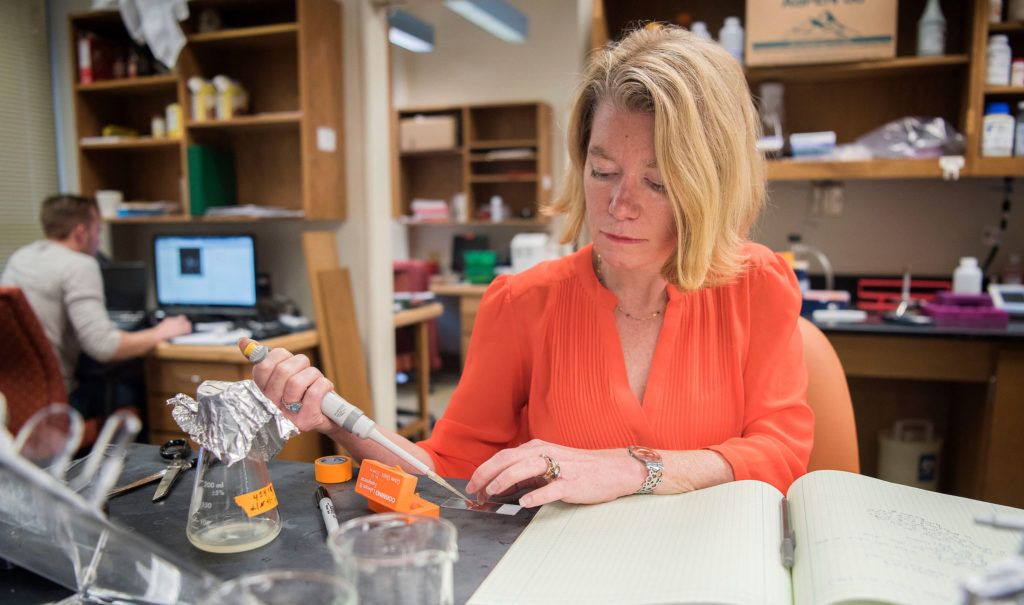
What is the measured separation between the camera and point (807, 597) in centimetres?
59

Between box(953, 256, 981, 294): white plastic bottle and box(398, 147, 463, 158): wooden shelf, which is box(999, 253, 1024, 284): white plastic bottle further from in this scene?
box(398, 147, 463, 158): wooden shelf

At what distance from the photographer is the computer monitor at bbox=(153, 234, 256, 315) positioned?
299cm

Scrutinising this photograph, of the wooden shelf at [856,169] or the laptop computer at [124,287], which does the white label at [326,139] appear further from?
the wooden shelf at [856,169]

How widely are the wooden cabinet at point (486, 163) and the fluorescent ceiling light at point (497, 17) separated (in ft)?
1.94

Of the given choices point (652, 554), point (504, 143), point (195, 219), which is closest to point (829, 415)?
point (652, 554)

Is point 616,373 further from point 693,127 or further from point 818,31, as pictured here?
point 818,31

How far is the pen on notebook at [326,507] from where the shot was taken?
29.6 inches

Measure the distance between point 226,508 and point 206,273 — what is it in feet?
8.57

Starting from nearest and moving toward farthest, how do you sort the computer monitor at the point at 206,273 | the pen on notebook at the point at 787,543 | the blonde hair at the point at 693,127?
the pen on notebook at the point at 787,543 → the blonde hair at the point at 693,127 → the computer monitor at the point at 206,273

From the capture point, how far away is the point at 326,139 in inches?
115

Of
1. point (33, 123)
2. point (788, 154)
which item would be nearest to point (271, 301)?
point (33, 123)

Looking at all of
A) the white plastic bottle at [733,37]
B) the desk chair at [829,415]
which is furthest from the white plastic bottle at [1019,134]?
the desk chair at [829,415]

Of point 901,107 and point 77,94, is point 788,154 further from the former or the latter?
point 77,94

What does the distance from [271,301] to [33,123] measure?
71.0 inches
